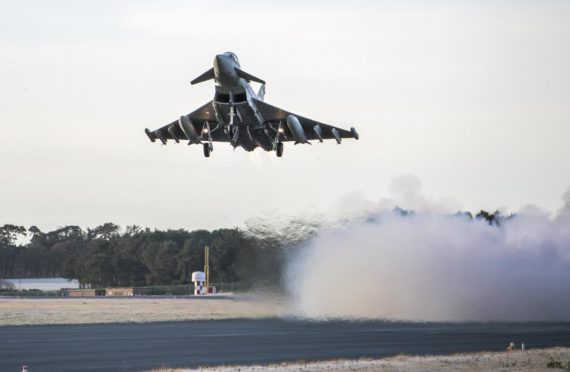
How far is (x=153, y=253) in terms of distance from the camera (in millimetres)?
125438

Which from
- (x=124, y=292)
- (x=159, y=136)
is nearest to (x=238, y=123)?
(x=159, y=136)

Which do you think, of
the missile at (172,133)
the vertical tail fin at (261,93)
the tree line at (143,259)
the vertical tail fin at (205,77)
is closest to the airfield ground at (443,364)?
the vertical tail fin at (205,77)

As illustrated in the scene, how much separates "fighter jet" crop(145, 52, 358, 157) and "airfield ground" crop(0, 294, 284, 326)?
29.0ft

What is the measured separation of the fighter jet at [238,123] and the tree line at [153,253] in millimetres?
5114

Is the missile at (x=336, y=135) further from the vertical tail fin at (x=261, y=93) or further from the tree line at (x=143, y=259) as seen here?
the tree line at (x=143, y=259)

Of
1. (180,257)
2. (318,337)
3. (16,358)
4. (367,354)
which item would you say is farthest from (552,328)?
(180,257)

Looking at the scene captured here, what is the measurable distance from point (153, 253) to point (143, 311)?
5467cm

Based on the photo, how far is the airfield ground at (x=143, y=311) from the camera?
188 feet

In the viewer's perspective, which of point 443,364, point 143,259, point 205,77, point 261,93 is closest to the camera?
point 443,364

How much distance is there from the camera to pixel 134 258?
130m

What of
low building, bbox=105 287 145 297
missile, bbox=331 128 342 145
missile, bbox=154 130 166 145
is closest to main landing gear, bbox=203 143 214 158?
missile, bbox=154 130 166 145

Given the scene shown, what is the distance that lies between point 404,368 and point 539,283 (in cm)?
2646

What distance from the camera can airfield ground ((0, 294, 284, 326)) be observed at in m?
57.3

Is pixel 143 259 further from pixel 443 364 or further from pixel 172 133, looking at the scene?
pixel 443 364
